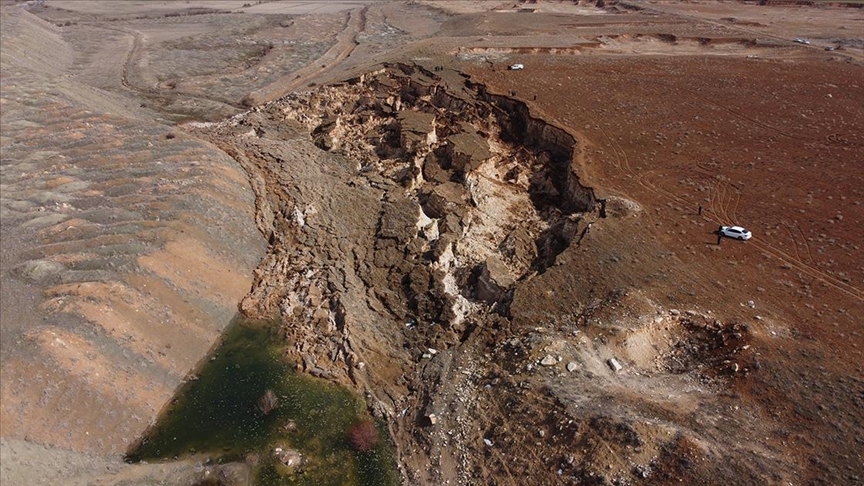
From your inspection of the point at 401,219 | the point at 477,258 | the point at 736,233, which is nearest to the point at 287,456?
the point at 477,258

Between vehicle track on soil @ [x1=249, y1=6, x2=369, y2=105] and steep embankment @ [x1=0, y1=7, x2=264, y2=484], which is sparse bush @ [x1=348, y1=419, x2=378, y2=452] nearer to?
steep embankment @ [x1=0, y1=7, x2=264, y2=484]

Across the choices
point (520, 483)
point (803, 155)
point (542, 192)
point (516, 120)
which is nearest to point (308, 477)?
point (520, 483)

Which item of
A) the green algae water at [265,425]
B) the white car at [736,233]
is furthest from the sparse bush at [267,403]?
the white car at [736,233]

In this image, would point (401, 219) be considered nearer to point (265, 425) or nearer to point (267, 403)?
point (267, 403)

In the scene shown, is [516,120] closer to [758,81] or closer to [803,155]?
[803,155]

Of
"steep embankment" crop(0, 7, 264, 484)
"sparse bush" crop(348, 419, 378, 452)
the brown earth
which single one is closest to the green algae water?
"sparse bush" crop(348, 419, 378, 452)
